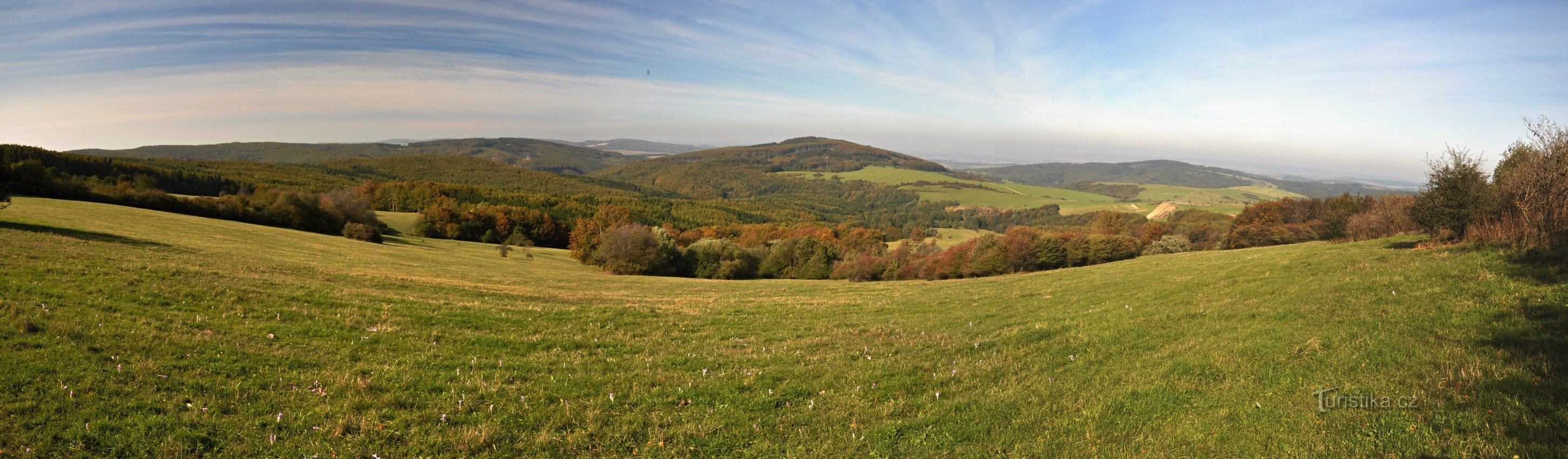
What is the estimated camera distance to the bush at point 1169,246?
61.4 meters

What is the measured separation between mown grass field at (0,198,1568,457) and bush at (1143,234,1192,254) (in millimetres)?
53735

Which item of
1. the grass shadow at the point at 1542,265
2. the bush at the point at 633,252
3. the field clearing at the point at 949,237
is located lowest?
→ the field clearing at the point at 949,237

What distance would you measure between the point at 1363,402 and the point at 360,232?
75.0 m

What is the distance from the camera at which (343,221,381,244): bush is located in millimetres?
57719

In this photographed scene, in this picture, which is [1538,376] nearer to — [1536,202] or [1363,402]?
[1363,402]

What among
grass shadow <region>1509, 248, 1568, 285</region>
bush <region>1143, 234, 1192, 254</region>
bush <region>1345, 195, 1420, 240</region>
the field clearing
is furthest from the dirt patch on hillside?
grass shadow <region>1509, 248, 1568, 285</region>

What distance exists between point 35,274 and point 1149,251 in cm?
7984

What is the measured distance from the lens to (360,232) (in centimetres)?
5806

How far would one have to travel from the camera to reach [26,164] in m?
41.1

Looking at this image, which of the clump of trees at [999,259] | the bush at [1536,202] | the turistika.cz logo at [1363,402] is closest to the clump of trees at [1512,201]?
the bush at [1536,202]

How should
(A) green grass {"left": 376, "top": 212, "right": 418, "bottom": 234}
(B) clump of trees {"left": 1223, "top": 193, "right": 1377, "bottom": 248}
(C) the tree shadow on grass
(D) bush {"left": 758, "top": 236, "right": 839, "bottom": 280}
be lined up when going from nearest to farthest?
(C) the tree shadow on grass, (B) clump of trees {"left": 1223, "top": 193, "right": 1377, "bottom": 248}, (D) bush {"left": 758, "top": 236, "right": 839, "bottom": 280}, (A) green grass {"left": 376, "top": 212, "right": 418, "bottom": 234}

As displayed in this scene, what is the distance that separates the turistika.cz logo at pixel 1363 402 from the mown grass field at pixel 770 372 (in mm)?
148

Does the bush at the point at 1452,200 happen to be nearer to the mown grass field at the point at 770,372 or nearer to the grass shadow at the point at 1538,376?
the mown grass field at the point at 770,372

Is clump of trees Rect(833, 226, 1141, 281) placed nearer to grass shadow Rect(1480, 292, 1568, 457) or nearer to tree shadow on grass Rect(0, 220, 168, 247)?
grass shadow Rect(1480, 292, 1568, 457)
